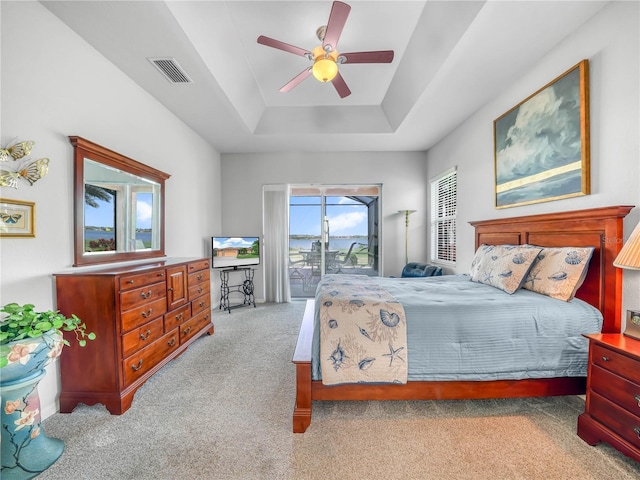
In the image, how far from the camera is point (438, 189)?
457cm

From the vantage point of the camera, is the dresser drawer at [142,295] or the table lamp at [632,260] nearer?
the table lamp at [632,260]

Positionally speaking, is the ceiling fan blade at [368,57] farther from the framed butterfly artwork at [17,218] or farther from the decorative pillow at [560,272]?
the framed butterfly artwork at [17,218]

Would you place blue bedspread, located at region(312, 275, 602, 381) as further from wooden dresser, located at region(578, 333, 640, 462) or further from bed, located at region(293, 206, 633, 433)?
wooden dresser, located at region(578, 333, 640, 462)

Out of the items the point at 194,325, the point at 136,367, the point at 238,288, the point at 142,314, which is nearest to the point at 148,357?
the point at 136,367

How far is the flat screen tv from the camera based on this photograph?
4.29 metres

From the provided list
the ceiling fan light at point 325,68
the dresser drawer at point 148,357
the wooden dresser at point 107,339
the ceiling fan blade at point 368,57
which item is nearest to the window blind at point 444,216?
the ceiling fan blade at point 368,57

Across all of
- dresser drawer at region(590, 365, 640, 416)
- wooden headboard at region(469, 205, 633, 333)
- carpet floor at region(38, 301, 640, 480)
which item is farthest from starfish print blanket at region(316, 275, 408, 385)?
wooden headboard at region(469, 205, 633, 333)

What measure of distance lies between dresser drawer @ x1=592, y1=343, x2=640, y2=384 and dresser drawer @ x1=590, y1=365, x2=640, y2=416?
27 mm

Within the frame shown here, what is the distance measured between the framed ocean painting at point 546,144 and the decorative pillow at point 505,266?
20.4 inches

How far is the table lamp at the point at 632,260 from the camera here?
1.40 meters

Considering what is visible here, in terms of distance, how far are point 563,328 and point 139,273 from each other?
308 centimetres

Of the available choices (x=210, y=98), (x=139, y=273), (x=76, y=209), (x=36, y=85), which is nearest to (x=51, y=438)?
(x=139, y=273)

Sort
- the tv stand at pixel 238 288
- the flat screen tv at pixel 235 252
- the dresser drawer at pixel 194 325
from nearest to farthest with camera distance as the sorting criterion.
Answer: the dresser drawer at pixel 194 325 < the flat screen tv at pixel 235 252 < the tv stand at pixel 238 288

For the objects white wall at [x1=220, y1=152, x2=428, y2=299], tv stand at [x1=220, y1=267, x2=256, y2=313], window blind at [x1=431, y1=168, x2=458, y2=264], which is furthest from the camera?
white wall at [x1=220, y1=152, x2=428, y2=299]
